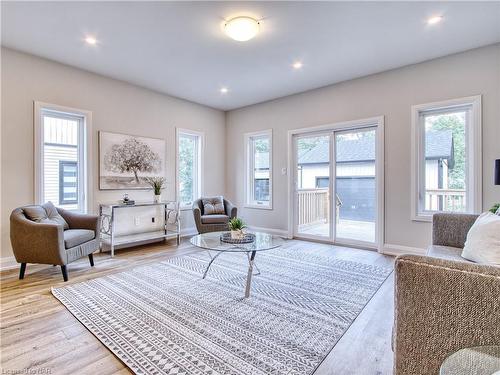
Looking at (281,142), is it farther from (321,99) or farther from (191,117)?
(191,117)

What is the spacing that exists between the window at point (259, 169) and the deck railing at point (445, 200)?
2773 millimetres

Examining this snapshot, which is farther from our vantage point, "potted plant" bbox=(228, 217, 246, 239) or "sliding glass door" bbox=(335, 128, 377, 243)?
"sliding glass door" bbox=(335, 128, 377, 243)

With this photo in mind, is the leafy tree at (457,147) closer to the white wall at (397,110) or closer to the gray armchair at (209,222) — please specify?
the white wall at (397,110)

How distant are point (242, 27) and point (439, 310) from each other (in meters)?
2.87

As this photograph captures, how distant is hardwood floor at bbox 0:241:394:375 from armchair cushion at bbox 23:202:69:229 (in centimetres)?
66

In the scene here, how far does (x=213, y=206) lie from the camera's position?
5.10 m

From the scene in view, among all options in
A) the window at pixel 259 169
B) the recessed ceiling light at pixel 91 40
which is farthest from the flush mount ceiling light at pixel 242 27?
the window at pixel 259 169

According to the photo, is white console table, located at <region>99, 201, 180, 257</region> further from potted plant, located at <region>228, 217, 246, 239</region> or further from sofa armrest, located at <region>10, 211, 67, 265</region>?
potted plant, located at <region>228, 217, 246, 239</region>

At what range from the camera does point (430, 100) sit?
3.73 m

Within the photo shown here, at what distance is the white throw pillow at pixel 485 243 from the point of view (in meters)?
1.77

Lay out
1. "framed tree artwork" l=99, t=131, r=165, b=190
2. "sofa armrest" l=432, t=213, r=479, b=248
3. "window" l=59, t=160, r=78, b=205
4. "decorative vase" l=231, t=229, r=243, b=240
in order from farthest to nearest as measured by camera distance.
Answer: "framed tree artwork" l=99, t=131, r=165, b=190 < "window" l=59, t=160, r=78, b=205 < "decorative vase" l=231, t=229, r=243, b=240 < "sofa armrest" l=432, t=213, r=479, b=248

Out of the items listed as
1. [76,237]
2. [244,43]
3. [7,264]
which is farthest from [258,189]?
[7,264]

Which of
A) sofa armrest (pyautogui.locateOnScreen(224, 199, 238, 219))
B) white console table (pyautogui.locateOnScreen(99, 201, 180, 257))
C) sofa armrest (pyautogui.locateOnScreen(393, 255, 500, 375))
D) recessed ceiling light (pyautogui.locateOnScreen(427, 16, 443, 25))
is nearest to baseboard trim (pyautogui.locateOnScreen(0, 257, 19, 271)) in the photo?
white console table (pyautogui.locateOnScreen(99, 201, 180, 257))

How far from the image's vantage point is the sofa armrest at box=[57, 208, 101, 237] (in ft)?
11.3
